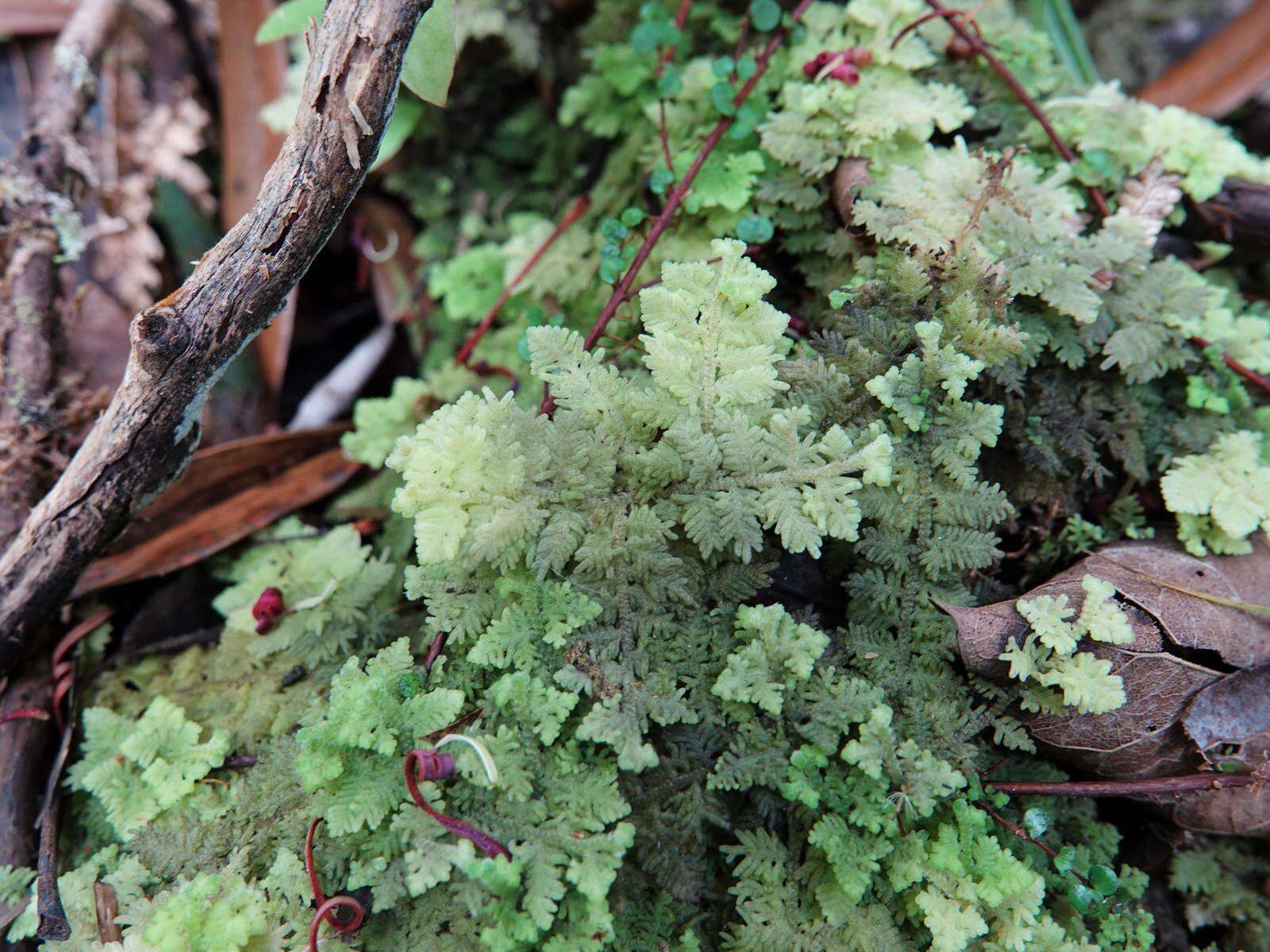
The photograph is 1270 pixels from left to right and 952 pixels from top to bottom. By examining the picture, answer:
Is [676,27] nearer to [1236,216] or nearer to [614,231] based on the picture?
[614,231]

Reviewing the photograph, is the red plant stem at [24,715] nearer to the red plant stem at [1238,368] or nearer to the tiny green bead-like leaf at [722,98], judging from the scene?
the tiny green bead-like leaf at [722,98]

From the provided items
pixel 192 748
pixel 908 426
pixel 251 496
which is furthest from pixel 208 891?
pixel 908 426

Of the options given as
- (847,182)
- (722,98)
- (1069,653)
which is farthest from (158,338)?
(1069,653)

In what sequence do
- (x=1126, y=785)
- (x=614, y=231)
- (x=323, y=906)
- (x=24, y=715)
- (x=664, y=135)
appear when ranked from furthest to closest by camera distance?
(x=664, y=135) < (x=614, y=231) < (x=24, y=715) < (x=1126, y=785) < (x=323, y=906)

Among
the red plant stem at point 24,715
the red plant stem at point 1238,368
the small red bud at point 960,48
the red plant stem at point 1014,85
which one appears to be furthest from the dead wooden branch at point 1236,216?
the red plant stem at point 24,715

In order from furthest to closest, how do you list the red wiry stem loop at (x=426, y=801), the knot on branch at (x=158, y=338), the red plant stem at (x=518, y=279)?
1. the red plant stem at (x=518, y=279)
2. the knot on branch at (x=158, y=338)
3. the red wiry stem loop at (x=426, y=801)

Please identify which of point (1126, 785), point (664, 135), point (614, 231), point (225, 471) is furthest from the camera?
point (225, 471)

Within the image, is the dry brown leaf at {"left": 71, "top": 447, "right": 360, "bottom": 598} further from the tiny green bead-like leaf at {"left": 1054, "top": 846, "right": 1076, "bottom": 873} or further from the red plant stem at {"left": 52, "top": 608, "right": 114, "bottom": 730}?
the tiny green bead-like leaf at {"left": 1054, "top": 846, "right": 1076, "bottom": 873}
